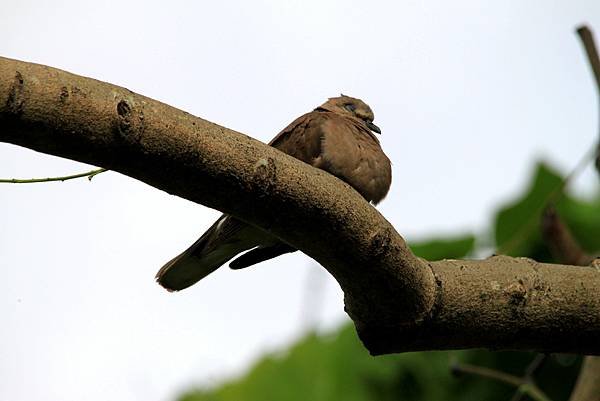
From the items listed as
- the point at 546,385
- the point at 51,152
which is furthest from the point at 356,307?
the point at 546,385

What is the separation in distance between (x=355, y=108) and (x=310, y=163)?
896mm

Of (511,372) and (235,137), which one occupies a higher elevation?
(235,137)

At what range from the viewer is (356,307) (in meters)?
2.92

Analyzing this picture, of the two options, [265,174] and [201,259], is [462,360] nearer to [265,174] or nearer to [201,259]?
[201,259]

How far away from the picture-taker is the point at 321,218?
104 inches

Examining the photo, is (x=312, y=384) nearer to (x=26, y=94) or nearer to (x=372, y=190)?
(x=372, y=190)

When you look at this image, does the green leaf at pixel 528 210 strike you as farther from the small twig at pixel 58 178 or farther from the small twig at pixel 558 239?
the small twig at pixel 58 178

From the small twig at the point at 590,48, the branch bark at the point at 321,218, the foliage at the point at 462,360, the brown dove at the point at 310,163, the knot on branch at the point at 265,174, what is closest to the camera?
the branch bark at the point at 321,218

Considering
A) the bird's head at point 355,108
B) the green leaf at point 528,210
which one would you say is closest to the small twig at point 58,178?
the bird's head at point 355,108

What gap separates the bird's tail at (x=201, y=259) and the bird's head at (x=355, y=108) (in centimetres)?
91

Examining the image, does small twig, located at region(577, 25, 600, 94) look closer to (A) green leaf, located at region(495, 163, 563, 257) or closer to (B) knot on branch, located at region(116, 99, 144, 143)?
(A) green leaf, located at region(495, 163, 563, 257)

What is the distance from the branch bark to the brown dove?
1124mm

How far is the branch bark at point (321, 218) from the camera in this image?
7.61 ft

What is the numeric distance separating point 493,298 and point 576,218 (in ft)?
15.0
